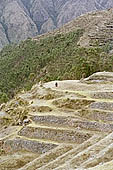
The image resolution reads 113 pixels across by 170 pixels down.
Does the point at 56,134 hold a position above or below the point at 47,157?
above

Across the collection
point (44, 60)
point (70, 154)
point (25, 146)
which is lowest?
point (70, 154)

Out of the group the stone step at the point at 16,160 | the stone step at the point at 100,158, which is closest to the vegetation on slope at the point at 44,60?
the stone step at the point at 16,160

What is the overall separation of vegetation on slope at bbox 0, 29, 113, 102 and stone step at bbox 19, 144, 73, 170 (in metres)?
46.1

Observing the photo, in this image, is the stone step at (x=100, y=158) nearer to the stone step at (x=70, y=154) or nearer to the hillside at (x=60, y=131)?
the hillside at (x=60, y=131)

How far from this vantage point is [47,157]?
29.7 meters

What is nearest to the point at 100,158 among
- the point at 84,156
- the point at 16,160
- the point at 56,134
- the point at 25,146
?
the point at 84,156

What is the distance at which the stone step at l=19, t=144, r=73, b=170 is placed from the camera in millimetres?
28589

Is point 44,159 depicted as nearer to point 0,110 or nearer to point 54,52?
point 0,110

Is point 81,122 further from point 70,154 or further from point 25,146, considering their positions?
point 25,146

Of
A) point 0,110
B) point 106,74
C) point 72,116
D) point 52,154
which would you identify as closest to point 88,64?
point 106,74

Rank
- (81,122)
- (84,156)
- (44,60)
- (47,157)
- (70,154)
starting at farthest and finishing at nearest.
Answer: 1. (44,60)
2. (81,122)
3. (47,157)
4. (70,154)
5. (84,156)

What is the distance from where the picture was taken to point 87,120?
33.7 meters

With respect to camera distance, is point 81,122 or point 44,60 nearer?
point 81,122

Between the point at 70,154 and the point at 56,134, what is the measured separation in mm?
5456
